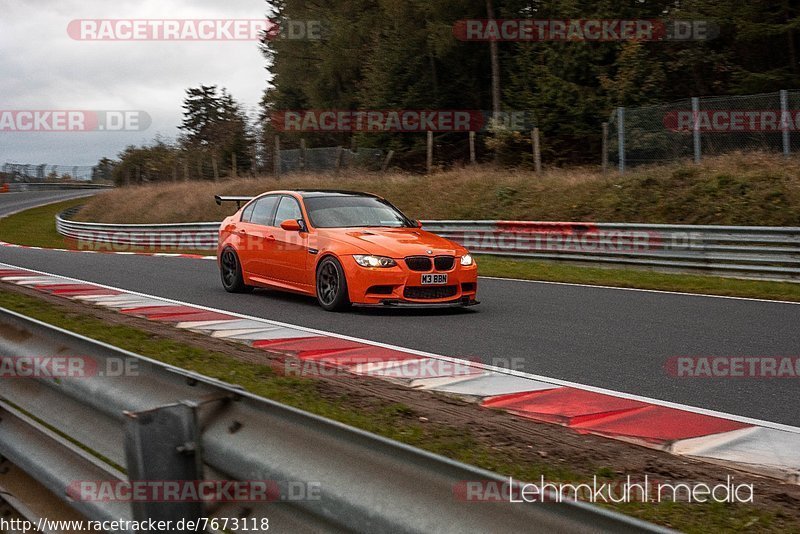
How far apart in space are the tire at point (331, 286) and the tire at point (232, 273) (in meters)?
2.19

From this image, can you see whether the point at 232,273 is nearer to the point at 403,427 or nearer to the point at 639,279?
the point at 639,279

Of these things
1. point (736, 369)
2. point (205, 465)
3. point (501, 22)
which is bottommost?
point (736, 369)

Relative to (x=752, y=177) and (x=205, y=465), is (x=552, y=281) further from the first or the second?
(x=205, y=465)

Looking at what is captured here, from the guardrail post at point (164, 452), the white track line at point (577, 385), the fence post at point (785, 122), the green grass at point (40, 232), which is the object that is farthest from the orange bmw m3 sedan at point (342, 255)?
the green grass at point (40, 232)

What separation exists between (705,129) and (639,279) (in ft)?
26.3

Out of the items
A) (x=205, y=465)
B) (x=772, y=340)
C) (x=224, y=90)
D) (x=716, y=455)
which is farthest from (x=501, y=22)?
(x=224, y=90)

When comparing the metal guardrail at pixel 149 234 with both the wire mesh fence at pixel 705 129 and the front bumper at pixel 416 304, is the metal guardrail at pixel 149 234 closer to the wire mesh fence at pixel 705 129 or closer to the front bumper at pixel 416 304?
the wire mesh fence at pixel 705 129

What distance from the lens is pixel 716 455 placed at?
4844 millimetres

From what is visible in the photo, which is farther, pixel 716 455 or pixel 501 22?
pixel 501 22

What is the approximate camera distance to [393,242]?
10875 millimetres

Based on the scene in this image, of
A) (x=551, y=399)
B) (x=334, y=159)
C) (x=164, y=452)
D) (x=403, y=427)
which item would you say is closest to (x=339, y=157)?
(x=334, y=159)

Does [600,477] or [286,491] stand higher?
[286,491]

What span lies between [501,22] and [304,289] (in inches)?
1079

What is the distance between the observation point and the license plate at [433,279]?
1066 centimetres
